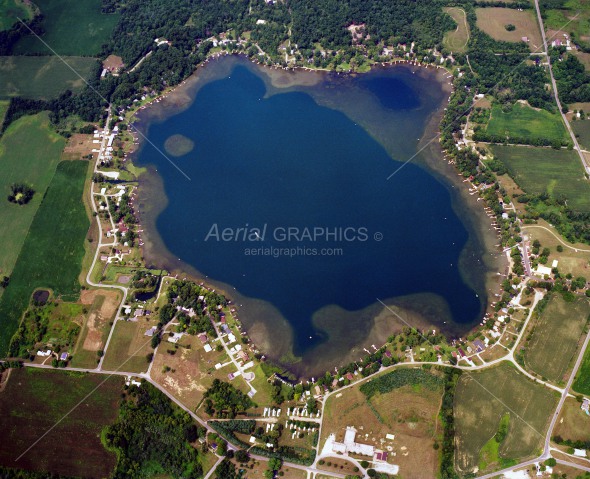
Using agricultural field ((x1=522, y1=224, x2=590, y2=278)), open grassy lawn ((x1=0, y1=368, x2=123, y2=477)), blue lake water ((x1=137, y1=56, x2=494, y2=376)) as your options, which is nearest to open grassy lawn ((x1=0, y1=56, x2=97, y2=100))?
blue lake water ((x1=137, y1=56, x2=494, y2=376))

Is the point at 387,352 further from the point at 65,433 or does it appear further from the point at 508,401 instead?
the point at 65,433

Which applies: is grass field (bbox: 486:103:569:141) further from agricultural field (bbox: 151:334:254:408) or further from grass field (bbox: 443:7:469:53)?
agricultural field (bbox: 151:334:254:408)

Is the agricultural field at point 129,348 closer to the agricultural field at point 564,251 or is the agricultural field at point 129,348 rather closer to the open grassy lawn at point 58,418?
the open grassy lawn at point 58,418

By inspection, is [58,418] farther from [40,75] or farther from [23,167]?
[40,75]

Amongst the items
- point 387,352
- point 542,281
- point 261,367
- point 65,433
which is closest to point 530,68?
point 542,281

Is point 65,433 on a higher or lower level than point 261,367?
lower

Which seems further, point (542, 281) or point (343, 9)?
point (343, 9)

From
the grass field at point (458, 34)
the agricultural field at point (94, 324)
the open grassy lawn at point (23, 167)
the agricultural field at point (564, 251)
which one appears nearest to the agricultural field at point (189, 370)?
the agricultural field at point (94, 324)
